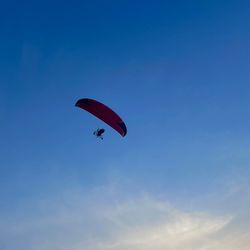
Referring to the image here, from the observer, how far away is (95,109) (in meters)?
116

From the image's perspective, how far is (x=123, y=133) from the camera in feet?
389

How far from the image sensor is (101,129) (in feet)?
392

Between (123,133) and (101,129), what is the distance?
318cm

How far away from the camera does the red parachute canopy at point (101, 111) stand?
116250mm

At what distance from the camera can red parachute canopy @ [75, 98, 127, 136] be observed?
11625 centimetres

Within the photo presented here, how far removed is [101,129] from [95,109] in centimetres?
417

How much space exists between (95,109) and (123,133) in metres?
5.21

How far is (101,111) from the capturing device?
382 ft
